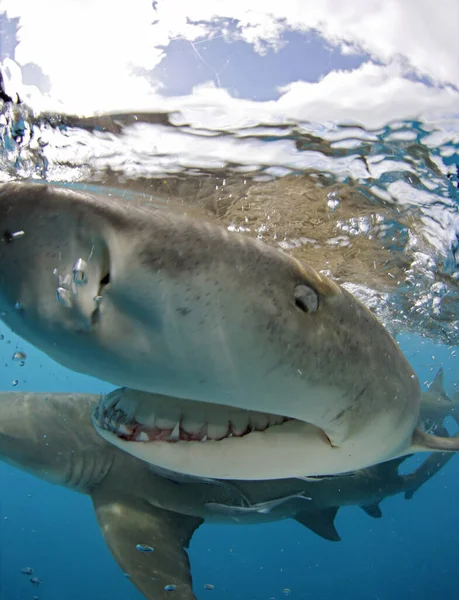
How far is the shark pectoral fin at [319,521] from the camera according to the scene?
6.59 meters

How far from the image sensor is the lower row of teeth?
7.22 feet

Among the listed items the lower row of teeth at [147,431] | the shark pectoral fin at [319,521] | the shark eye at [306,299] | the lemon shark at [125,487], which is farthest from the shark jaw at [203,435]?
the shark pectoral fin at [319,521]

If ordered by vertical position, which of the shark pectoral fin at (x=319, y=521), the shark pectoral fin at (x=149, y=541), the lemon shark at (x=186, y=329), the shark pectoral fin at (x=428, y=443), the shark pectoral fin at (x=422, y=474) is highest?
the lemon shark at (x=186, y=329)

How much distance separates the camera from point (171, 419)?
2213mm

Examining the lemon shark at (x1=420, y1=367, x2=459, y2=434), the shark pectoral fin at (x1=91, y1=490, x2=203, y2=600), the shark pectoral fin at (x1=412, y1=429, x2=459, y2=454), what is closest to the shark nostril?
the shark pectoral fin at (x1=412, y1=429, x2=459, y2=454)

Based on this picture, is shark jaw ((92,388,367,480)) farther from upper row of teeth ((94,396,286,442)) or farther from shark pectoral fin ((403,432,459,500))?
shark pectoral fin ((403,432,459,500))

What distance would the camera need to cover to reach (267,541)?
82438 mm

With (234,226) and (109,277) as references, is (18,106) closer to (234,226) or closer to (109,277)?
(234,226)

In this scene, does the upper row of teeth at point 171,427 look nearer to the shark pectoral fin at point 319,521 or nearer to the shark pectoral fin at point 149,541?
the shark pectoral fin at point 149,541

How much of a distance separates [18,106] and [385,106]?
3.97 m

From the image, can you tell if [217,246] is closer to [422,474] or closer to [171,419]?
[171,419]

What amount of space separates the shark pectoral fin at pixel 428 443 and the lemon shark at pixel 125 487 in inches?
93.9

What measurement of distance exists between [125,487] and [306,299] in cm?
386

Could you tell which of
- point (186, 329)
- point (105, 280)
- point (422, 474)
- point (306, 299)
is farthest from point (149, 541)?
point (422, 474)
